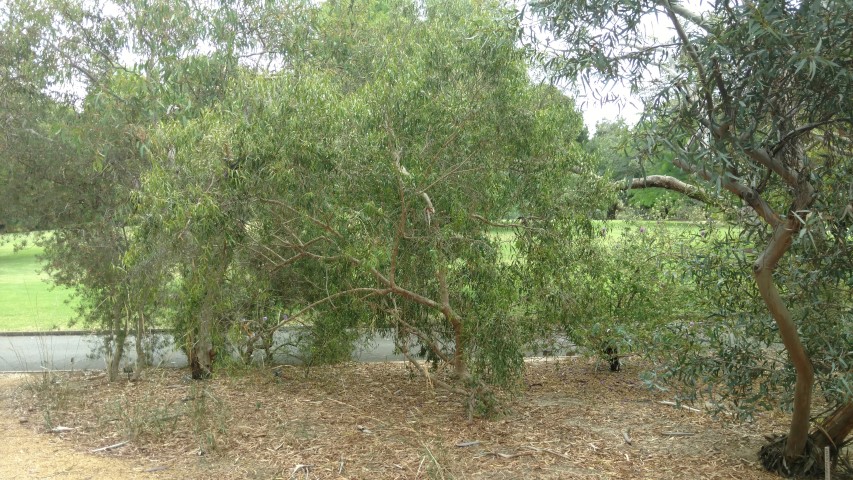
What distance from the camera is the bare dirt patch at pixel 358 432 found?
729 centimetres

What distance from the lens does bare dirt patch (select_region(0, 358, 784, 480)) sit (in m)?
7.29

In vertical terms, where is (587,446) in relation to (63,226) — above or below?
below

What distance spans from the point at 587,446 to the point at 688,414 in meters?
1.92

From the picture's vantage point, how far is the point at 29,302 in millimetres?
22359

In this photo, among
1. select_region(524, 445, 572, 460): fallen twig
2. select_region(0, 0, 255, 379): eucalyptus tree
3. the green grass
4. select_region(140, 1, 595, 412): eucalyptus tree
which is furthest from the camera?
the green grass

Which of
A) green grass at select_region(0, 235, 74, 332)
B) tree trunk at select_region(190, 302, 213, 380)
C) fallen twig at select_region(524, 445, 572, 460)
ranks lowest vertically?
fallen twig at select_region(524, 445, 572, 460)

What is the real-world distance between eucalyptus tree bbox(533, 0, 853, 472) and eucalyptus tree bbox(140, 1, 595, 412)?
1369 millimetres

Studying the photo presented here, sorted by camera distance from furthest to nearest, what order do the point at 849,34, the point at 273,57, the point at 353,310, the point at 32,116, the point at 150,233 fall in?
the point at 32,116 < the point at 273,57 < the point at 353,310 < the point at 150,233 < the point at 849,34

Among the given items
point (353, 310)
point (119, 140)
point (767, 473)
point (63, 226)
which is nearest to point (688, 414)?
point (767, 473)

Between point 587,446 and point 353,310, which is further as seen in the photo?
point 353,310

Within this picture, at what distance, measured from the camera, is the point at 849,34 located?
4930 millimetres

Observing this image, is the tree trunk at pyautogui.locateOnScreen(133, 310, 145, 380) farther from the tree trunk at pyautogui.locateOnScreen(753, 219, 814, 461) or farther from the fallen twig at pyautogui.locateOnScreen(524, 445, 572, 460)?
the tree trunk at pyautogui.locateOnScreen(753, 219, 814, 461)

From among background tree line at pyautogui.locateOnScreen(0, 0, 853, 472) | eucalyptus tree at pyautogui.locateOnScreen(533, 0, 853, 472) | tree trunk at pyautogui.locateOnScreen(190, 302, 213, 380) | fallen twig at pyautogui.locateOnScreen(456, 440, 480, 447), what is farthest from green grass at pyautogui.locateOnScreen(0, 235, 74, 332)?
eucalyptus tree at pyautogui.locateOnScreen(533, 0, 853, 472)

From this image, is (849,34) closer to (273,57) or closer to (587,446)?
(587,446)
